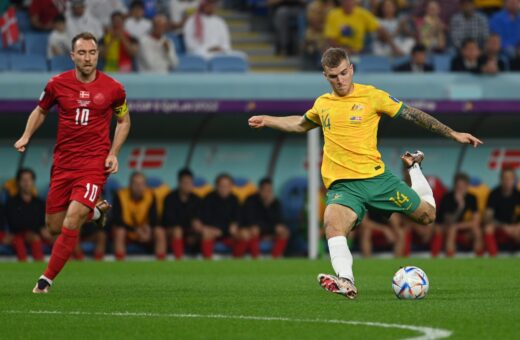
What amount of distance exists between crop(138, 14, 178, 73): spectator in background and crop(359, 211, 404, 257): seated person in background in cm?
395

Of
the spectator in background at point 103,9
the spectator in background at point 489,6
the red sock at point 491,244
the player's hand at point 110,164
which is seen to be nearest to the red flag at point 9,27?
the spectator in background at point 103,9

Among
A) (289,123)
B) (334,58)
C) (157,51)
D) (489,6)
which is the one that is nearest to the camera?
(334,58)

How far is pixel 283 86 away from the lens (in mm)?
19672

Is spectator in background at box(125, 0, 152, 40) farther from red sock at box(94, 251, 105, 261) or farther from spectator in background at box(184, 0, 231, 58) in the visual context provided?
red sock at box(94, 251, 105, 261)

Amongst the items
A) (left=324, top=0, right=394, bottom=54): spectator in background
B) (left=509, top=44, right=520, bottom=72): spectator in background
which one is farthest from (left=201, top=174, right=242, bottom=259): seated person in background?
(left=509, top=44, right=520, bottom=72): spectator in background

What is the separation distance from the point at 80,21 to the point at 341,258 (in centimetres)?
1109

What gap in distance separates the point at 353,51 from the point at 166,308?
40.8ft

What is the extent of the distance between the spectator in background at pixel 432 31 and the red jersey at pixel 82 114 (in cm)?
1151

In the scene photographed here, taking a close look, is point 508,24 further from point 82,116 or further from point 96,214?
point 82,116

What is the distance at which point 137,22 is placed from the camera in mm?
20719

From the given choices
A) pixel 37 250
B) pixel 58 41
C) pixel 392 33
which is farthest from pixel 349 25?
pixel 37 250

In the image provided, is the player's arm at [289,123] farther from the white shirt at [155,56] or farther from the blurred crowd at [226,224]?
the white shirt at [155,56]

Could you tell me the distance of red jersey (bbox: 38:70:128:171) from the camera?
10.9 m

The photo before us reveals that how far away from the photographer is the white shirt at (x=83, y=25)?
19719mm
